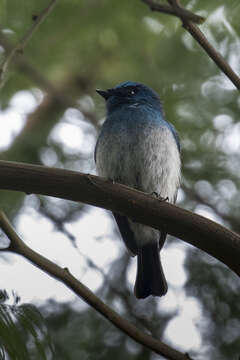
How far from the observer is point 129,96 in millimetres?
5062

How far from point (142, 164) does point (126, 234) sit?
66cm

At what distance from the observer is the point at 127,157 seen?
4.32 meters

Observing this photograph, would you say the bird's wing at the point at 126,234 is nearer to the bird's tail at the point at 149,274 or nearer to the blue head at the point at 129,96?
the bird's tail at the point at 149,274

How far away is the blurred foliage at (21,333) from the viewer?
7.79 feet

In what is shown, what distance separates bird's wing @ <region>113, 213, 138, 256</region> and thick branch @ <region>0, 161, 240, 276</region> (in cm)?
157

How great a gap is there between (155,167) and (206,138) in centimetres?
124

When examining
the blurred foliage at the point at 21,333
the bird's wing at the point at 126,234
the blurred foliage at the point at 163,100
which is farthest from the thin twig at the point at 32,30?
the blurred foliage at the point at 21,333

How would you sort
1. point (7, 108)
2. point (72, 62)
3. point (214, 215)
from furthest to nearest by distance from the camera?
point (72, 62) → point (7, 108) → point (214, 215)

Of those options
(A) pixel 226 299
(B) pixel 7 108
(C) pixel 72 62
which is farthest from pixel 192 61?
(A) pixel 226 299

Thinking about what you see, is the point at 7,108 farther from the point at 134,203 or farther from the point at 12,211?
the point at 134,203

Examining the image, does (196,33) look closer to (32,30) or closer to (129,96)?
(32,30)

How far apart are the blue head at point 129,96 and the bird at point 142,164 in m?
0.13

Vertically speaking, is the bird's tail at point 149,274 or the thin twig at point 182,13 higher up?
the thin twig at point 182,13

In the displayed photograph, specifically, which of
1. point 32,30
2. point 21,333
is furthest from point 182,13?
point 21,333
